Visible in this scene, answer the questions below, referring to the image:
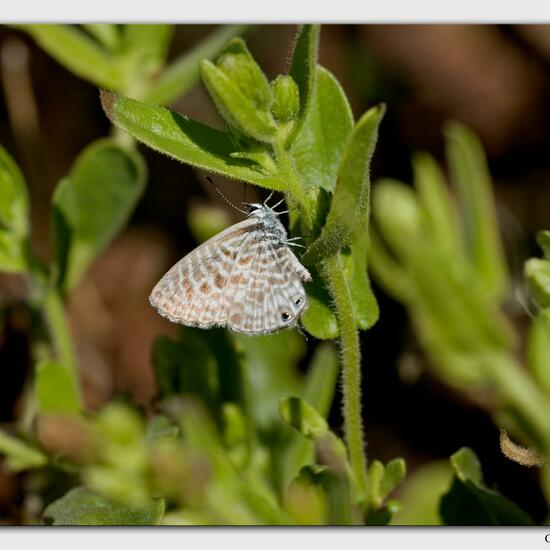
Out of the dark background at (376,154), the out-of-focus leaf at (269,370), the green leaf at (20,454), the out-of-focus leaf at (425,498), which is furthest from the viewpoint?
the dark background at (376,154)

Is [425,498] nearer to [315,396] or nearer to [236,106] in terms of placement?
[315,396]

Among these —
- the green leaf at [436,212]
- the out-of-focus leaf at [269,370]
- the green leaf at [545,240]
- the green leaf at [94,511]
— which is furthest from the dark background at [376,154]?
the green leaf at [545,240]

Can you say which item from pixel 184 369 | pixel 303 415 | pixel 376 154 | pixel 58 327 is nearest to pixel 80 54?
pixel 58 327

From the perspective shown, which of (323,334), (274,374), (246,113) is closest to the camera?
(246,113)

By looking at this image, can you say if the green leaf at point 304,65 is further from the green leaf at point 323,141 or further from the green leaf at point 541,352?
the green leaf at point 541,352
